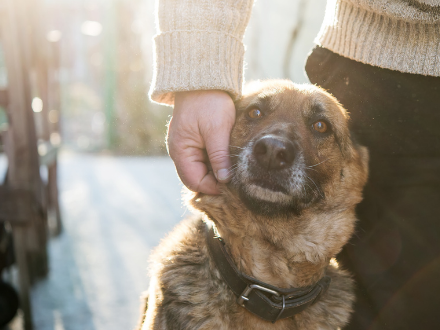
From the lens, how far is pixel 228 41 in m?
1.55

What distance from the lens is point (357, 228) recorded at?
1.92 meters

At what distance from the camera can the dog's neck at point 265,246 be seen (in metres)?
1.70

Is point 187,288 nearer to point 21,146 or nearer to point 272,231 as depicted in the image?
point 272,231

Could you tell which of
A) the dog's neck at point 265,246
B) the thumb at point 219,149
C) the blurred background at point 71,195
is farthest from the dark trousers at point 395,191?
the blurred background at point 71,195

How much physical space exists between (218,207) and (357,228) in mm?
701

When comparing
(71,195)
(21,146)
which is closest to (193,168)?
(21,146)

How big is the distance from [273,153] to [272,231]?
14.6 inches

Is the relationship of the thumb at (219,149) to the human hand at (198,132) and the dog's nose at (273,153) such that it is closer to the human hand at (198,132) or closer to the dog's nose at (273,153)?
the human hand at (198,132)

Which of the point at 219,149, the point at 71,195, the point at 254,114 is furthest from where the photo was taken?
the point at 71,195

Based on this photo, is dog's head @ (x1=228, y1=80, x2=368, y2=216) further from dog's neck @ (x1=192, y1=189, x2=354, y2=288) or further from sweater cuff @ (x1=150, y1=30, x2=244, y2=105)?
sweater cuff @ (x1=150, y1=30, x2=244, y2=105)

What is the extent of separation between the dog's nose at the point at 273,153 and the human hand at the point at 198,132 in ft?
0.49

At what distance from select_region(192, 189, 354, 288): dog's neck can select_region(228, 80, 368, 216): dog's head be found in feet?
0.22

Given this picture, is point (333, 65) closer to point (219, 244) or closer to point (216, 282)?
point (219, 244)

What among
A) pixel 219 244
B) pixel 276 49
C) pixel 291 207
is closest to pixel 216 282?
pixel 219 244
